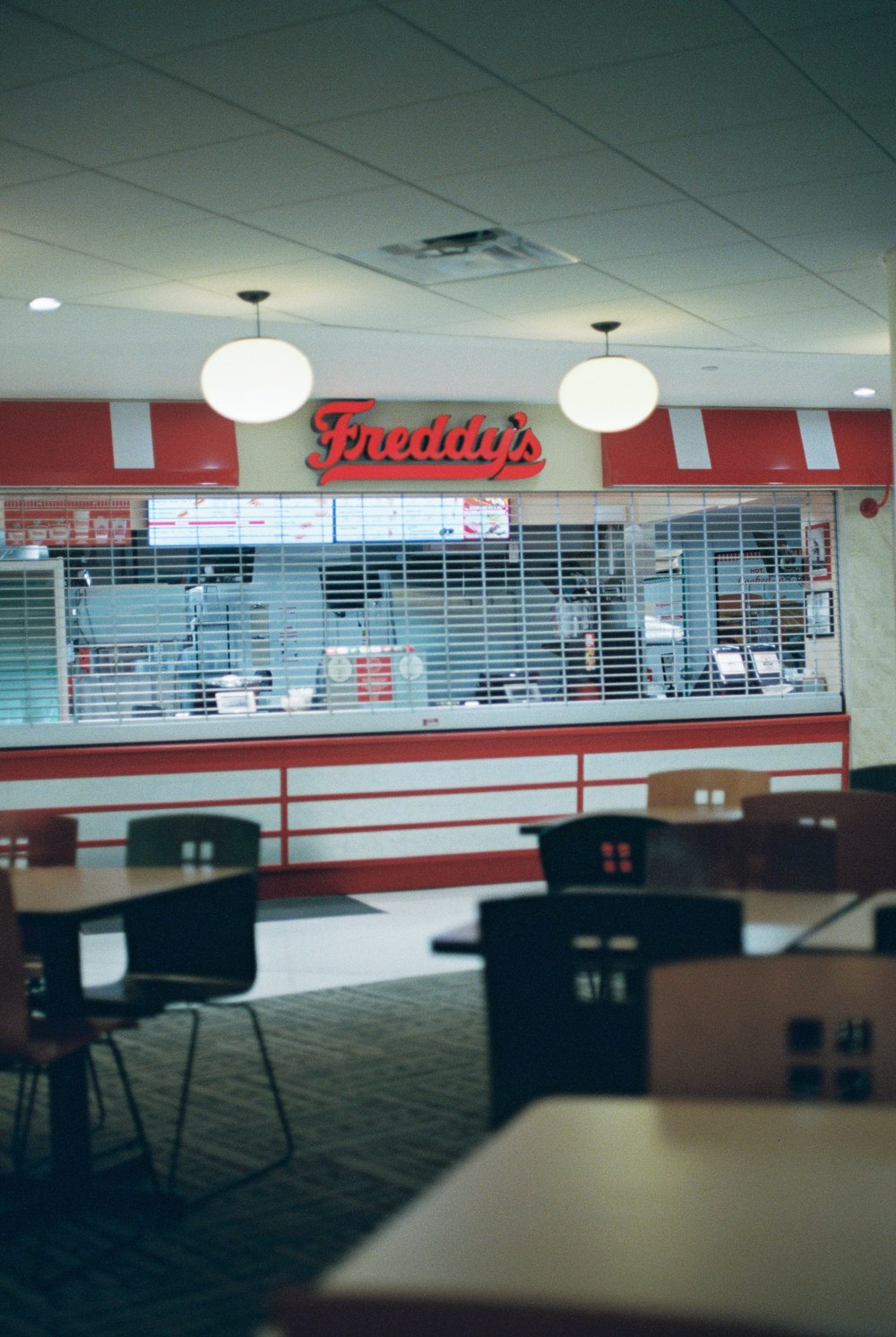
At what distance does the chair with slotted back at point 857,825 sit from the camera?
438cm

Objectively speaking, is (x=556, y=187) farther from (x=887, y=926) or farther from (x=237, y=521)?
(x=237, y=521)

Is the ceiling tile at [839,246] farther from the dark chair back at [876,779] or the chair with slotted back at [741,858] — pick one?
the chair with slotted back at [741,858]

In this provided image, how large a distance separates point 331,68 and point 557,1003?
2639mm

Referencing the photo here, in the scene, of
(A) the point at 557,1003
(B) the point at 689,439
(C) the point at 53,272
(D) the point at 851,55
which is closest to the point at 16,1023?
(A) the point at 557,1003

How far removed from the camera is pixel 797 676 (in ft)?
31.6

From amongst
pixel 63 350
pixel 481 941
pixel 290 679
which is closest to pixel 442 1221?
pixel 481 941

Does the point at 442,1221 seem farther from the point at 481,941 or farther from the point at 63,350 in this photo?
the point at 63,350

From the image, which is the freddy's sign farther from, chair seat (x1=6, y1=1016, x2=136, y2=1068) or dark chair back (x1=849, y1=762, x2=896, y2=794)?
chair seat (x1=6, y1=1016, x2=136, y2=1068)

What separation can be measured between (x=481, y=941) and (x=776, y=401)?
7325mm

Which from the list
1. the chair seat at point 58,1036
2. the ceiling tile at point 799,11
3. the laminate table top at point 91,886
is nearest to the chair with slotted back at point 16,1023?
the chair seat at point 58,1036

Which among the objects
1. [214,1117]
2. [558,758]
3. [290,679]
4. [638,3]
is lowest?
[214,1117]

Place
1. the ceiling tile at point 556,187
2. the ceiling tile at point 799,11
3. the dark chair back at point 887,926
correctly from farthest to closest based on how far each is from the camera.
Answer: the ceiling tile at point 556,187 → the ceiling tile at point 799,11 → the dark chair back at point 887,926

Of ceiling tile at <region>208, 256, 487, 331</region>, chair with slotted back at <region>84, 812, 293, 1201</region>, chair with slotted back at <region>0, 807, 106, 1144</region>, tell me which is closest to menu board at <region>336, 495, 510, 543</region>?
ceiling tile at <region>208, 256, 487, 331</region>

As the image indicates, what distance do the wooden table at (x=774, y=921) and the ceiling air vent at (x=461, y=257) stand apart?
298 centimetres
